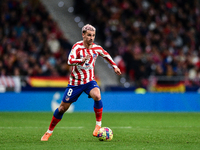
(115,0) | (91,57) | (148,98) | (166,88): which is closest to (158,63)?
(166,88)

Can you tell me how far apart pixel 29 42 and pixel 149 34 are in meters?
6.79

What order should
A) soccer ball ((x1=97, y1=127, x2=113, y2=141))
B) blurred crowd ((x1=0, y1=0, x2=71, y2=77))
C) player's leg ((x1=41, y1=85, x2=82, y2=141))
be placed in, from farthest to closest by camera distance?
1. blurred crowd ((x1=0, y1=0, x2=71, y2=77))
2. player's leg ((x1=41, y1=85, x2=82, y2=141))
3. soccer ball ((x1=97, y1=127, x2=113, y2=141))

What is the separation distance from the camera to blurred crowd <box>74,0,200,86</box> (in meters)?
18.3

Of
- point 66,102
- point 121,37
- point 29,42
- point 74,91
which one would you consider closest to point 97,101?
point 74,91

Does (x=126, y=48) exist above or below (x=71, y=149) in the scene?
above

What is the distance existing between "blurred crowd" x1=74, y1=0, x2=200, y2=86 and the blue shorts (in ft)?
34.9

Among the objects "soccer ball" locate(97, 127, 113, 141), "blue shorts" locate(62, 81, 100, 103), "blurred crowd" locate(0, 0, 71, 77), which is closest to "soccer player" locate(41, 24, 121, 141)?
"blue shorts" locate(62, 81, 100, 103)

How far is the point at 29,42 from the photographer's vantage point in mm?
17312

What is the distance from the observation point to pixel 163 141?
659 centimetres

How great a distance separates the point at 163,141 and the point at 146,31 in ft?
47.5

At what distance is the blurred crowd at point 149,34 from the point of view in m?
18.3

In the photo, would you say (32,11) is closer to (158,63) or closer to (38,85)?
(38,85)

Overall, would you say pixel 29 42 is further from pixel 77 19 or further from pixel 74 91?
pixel 74 91

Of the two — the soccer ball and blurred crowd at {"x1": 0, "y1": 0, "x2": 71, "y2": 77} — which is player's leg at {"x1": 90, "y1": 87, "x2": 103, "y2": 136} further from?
blurred crowd at {"x1": 0, "y1": 0, "x2": 71, "y2": 77}
